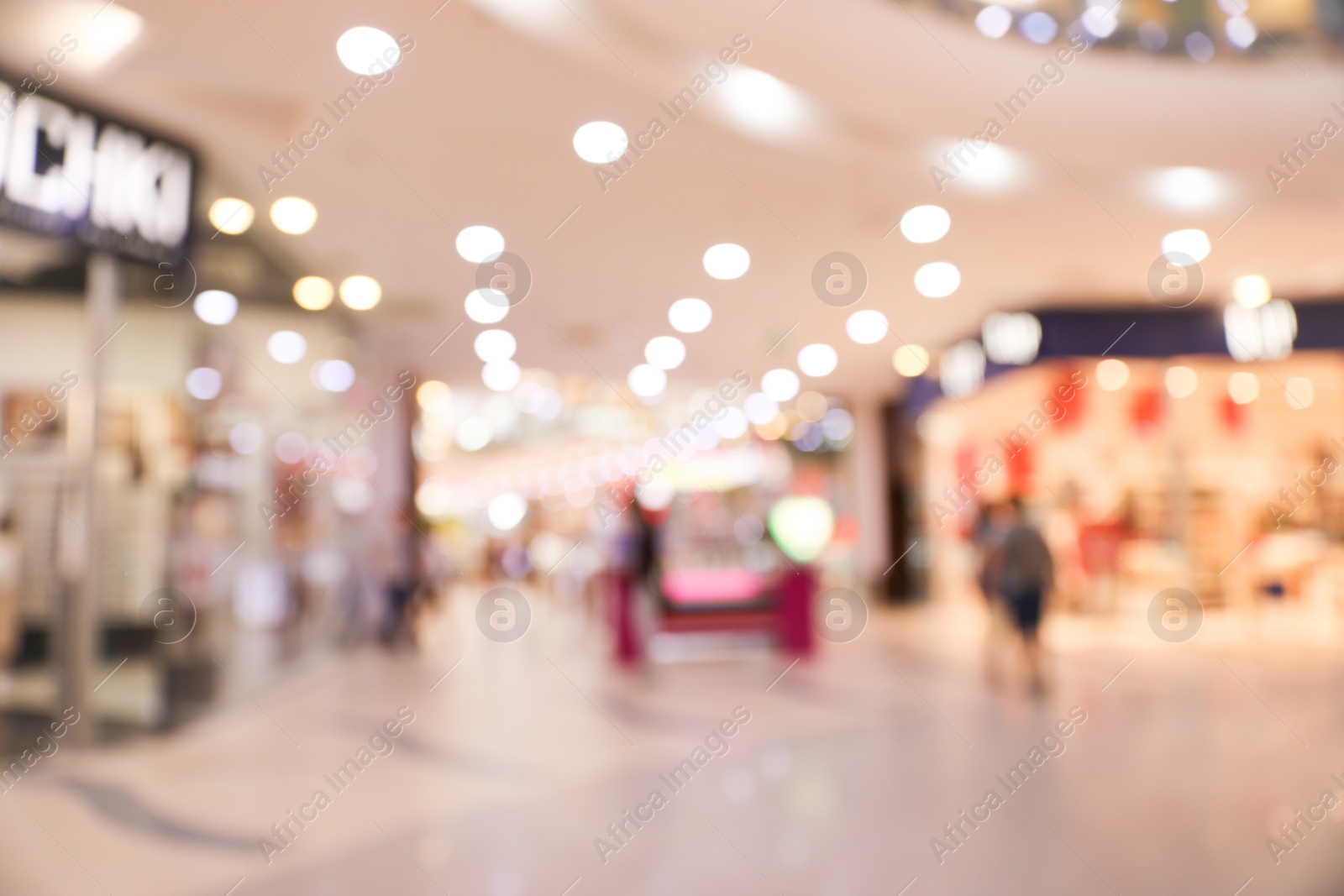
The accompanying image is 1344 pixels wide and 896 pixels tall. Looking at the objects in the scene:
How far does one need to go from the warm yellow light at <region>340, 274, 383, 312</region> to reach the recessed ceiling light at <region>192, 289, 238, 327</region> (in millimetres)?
1837

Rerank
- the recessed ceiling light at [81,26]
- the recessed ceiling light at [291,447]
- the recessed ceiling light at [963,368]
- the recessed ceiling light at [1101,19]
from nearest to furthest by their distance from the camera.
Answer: the recessed ceiling light at [81,26] < the recessed ceiling light at [1101,19] < the recessed ceiling light at [291,447] < the recessed ceiling light at [963,368]

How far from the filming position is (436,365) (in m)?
12.0

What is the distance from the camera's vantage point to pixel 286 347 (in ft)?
26.3

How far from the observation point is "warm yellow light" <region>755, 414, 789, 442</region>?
17.4 m

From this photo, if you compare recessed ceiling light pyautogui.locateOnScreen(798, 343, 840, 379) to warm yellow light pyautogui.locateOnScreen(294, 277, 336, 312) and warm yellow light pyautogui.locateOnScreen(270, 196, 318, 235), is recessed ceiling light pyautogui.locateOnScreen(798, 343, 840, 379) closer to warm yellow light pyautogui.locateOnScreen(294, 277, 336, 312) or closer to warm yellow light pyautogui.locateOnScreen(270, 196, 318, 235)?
warm yellow light pyautogui.locateOnScreen(294, 277, 336, 312)

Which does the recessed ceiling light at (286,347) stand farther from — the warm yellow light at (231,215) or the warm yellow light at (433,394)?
the warm yellow light at (433,394)

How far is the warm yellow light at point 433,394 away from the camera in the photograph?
1293cm

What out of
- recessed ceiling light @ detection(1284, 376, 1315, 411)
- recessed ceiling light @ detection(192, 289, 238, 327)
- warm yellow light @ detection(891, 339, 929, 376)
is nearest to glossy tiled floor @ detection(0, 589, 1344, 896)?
recessed ceiling light @ detection(192, 289, 238, 327)

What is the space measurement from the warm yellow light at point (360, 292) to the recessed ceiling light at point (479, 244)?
1396 millimetres

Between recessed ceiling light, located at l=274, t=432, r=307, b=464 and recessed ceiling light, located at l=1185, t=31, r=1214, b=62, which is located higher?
recessed ceiling light, located at l=1185, t=31, r=1214, b=62

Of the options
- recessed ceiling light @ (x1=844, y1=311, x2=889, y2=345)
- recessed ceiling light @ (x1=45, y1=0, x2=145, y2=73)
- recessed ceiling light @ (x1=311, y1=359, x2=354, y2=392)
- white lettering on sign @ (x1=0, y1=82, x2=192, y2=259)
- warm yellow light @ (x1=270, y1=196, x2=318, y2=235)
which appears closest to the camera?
recessed ceiling light @ (x1=45, y1=0, x2=145, y2=73)

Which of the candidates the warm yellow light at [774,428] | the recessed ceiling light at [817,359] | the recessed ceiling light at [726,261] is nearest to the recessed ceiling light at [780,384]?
the recessed ceiling light at [817,359]

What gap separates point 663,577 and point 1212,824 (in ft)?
19.8

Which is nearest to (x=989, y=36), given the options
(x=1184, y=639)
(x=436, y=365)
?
(x=1184, y=639)
